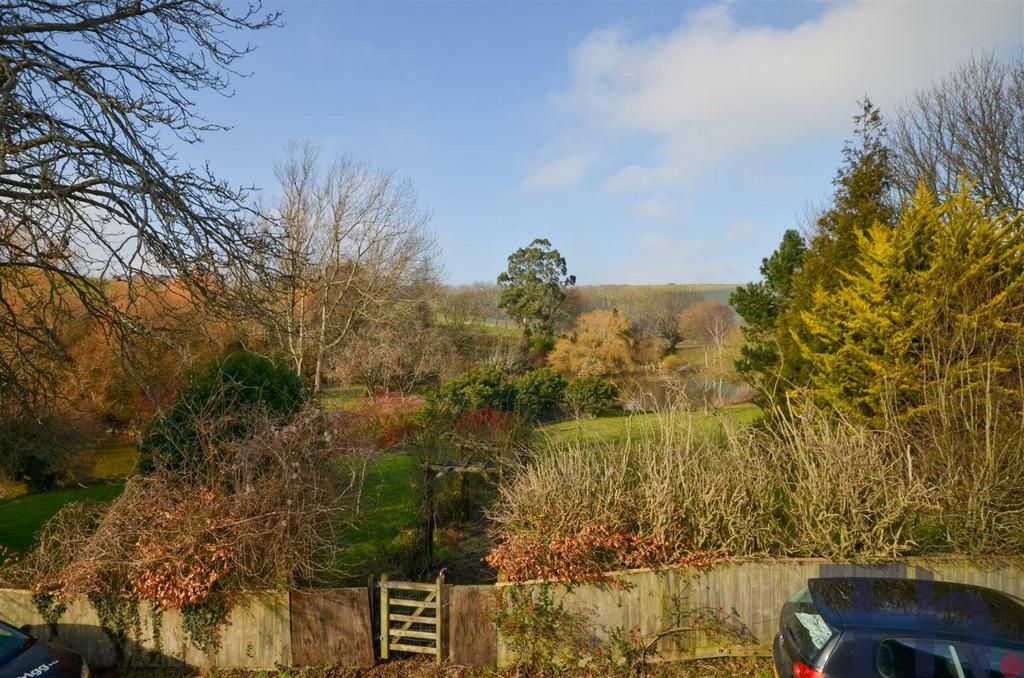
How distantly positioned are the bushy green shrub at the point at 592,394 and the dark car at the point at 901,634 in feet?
67.1

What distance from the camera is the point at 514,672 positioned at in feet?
22.5

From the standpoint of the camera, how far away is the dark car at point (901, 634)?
466 cm

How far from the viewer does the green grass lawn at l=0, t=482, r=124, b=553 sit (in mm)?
10578

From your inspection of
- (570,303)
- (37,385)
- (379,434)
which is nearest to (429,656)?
(37,385)

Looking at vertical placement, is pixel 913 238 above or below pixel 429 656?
above

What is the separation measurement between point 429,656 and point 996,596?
5.92 meters

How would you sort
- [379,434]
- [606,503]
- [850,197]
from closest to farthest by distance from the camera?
1. [606,503]
2. [850,197]
3. [379,434]

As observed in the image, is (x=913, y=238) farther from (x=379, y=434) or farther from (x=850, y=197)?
(x=379, y=434)

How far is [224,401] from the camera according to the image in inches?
343

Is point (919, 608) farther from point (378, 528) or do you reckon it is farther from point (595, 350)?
point (595, 350)

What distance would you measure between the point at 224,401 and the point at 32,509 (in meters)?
8.00

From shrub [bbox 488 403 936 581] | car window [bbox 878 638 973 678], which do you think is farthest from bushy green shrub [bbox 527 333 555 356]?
car window [bbox 878 638 973 678]

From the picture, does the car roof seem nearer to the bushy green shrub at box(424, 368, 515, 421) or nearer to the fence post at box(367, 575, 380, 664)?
the fence post at box(367, 575, 380, 664)

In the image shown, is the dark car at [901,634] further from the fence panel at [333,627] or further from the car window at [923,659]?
the fence panel at [333,627]
